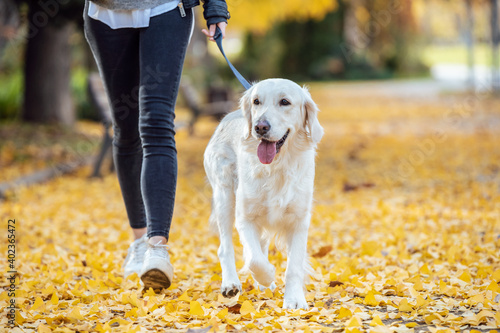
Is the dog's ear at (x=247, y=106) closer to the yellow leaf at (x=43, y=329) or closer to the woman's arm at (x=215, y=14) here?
the woman's arm at (x=215, y=14)

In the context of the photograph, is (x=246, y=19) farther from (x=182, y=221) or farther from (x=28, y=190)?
(x=182, y=221)

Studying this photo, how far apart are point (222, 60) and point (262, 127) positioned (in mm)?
26946

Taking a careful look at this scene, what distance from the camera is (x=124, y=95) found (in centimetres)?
388

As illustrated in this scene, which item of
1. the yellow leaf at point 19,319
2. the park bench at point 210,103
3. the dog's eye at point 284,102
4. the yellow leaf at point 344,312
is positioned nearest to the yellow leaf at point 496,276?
the yellow leaf at point 344,312

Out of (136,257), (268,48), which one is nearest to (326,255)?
(136,257)

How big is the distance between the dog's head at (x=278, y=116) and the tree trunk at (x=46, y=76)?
10.4 metres

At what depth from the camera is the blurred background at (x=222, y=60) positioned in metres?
11.1

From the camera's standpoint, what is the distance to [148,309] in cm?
332

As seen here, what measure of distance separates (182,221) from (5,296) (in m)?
3.03

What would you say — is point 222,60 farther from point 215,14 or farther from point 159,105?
point 159,105

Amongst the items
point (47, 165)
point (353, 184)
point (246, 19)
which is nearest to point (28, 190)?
point (47, 165)

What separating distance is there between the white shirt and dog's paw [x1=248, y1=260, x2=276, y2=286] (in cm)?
143

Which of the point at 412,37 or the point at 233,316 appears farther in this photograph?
the point at 412,37

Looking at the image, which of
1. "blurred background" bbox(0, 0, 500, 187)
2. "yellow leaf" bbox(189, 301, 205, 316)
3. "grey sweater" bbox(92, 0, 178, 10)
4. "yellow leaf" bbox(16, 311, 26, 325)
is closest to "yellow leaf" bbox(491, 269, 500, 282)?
"yellow leaf" bbox(189, 301, 205, 316)
